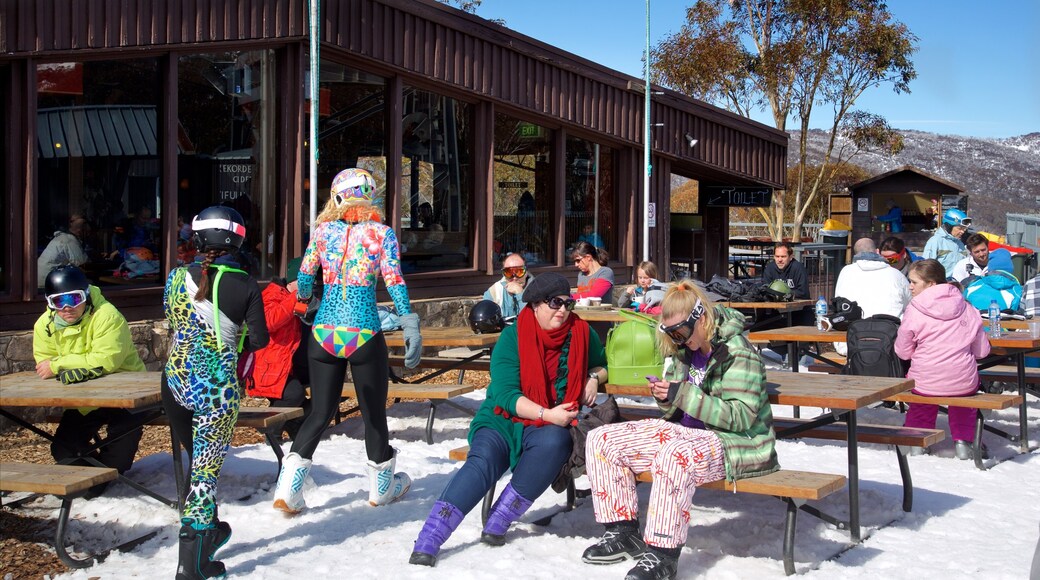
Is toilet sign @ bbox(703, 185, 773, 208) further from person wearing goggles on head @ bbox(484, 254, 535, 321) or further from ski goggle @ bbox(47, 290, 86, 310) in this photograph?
ski goggle @ bbox(47, 290, 86, 310)

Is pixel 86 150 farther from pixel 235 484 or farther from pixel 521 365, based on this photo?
pixel 521 365

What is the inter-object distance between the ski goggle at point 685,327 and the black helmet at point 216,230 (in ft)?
6.33

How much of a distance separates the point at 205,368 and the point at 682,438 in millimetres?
2111

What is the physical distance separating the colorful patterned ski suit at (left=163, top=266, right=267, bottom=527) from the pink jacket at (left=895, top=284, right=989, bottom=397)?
4752 mm

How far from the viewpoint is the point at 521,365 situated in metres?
5.69

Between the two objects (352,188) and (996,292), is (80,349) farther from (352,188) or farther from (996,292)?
(996,292)

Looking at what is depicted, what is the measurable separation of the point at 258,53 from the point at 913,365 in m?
6.82

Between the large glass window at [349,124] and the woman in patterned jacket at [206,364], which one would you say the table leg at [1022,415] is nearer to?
the woman in patterned jacket at [206,364]

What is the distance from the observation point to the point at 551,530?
6039 mm

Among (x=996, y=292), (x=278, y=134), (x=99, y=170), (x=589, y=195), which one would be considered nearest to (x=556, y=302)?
(x=99, y=170)

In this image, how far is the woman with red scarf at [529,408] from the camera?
552cm

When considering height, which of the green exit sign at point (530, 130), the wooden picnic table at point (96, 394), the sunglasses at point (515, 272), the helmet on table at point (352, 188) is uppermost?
the green exit sign at point (530, 130)

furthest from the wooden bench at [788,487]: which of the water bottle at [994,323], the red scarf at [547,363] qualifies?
the water bottle at [994,323]

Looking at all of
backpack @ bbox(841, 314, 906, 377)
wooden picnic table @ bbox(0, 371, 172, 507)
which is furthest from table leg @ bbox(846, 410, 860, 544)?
wooden picnic table @ bbox(0, 371, 172, 507)
